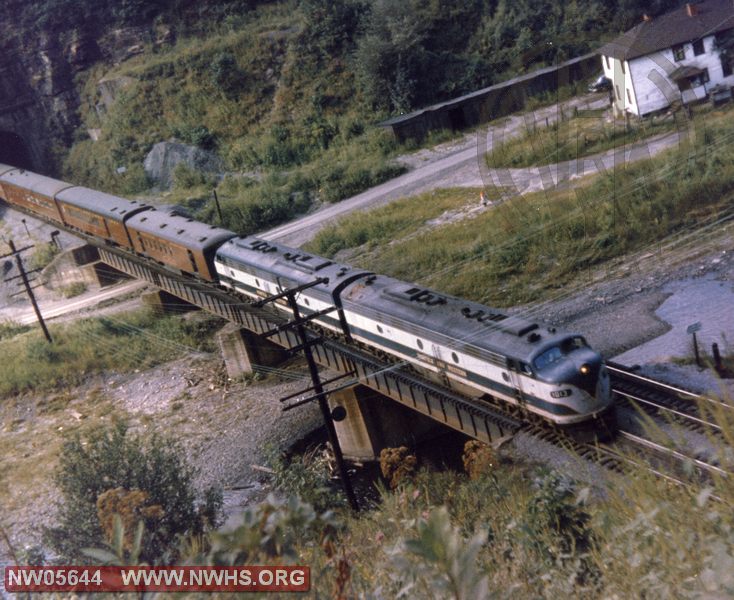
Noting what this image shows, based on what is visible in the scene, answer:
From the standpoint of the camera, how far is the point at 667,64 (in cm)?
949

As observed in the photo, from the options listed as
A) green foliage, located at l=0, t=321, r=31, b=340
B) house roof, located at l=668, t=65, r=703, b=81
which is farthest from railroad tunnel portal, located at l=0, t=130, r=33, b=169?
house roof, located at l=668, t=65, r=703, b=81

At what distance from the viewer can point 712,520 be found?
4645 mm

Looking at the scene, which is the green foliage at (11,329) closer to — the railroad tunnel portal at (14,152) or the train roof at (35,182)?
the train roof at (35,182)

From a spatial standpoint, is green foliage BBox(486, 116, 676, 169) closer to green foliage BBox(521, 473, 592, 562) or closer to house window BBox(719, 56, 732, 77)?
house window BBox(719, 56, 732, 77)

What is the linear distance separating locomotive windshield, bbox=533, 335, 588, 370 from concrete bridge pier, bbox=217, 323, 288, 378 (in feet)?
60.5

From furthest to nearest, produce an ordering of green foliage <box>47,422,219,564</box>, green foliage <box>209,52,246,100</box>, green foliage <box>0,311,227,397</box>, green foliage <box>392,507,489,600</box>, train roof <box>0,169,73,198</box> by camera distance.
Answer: green foliage <box>209,52,246,100</box>, train roof <box>0,169,73,198</box>, green foliage <box>0,311,227,397</box>, green foliage <box>47,422,219,564</box>, green foliage <box>392,507,489,600</box>

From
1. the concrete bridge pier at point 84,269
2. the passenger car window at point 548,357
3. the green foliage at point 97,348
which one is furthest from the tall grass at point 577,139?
the concrete bridge pier at point 84,269

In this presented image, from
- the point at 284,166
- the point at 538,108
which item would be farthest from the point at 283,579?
the point at 284,166

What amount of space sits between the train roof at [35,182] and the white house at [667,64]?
147 ft

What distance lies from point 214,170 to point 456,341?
44.2m

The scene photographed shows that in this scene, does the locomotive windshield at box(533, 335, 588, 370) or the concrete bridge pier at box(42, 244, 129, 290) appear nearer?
the locomotive windshield at box(533, 335, 588, 370)

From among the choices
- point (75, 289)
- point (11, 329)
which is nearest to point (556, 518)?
point (11, 329)

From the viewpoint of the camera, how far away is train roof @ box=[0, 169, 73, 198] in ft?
163

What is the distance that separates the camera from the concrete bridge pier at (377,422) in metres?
27.6
